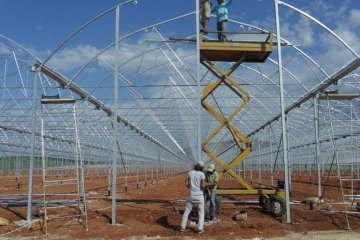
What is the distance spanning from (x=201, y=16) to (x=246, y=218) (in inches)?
211

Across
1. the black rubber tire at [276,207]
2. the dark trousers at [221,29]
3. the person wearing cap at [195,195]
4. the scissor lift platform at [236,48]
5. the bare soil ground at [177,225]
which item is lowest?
the bare soil ground at [177,225]

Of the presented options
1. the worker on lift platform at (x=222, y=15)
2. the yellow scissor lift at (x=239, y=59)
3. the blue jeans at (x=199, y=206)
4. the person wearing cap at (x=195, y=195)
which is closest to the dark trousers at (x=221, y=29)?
the worker on lift platform at (x=222, y=15)

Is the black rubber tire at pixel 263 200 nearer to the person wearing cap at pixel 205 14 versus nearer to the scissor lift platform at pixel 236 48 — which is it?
the scissor lift platform at pixel 236 48

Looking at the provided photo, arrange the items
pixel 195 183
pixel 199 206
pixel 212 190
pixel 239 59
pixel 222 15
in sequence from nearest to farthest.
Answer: pixel 199 206, pixel 195 183, pixel 212 190, pixel 222 15, pixel 239 59

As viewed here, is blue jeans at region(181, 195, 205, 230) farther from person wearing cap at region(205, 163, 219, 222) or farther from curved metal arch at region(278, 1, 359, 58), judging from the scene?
curved metal arch at region(278, 1, 359, 58)

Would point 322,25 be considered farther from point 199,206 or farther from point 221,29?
point 199,206

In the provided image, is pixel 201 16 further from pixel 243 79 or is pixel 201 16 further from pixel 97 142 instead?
pixel 97 142

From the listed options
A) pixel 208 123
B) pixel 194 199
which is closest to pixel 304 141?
pixel 208 123

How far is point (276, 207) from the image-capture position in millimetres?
11156

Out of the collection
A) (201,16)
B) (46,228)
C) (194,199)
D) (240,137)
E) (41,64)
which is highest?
(201,16)

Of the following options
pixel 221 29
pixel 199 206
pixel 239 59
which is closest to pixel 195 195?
pixel 199 206

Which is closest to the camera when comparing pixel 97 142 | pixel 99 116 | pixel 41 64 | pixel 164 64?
pixel 41 64

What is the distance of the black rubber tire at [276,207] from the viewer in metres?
11.1

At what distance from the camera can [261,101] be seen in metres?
23.0
